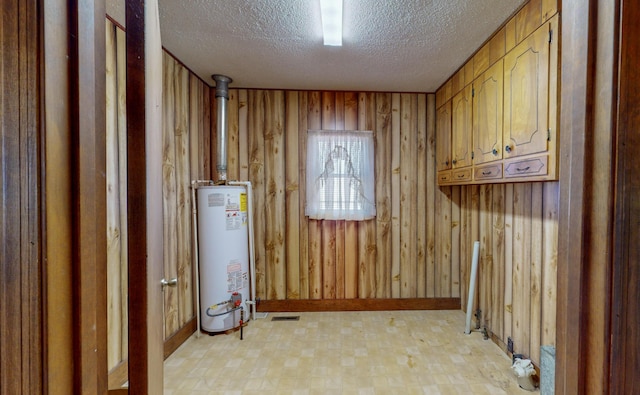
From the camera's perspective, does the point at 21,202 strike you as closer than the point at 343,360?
Yes

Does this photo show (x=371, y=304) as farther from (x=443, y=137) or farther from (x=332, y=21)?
(x=332, y=21)

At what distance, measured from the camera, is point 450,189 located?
10.1 feet

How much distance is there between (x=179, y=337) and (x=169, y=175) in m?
1.37

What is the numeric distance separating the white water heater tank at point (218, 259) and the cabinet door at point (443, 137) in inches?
82.5

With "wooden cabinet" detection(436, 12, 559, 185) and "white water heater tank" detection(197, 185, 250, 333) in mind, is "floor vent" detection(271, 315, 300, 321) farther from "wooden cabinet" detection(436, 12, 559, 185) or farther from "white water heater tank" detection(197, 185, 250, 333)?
"wooden cabinet" detection(436, 12, 559, 185)

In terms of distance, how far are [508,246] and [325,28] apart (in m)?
2.15

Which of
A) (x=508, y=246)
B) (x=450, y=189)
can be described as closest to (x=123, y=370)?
(x=508, y=246)

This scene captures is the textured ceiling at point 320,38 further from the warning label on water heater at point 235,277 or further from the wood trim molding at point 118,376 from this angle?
the wood trim molding at point 118,376

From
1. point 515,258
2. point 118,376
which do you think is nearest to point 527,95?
point 515,258

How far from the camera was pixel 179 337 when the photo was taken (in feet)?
7.64

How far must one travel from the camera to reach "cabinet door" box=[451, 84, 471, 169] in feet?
7.43

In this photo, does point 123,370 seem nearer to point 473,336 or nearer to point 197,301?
point 197,301

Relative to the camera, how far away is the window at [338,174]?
9.67 ft

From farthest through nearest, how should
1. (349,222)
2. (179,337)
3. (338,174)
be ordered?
(349,222) → (338,174) → (179,337)
